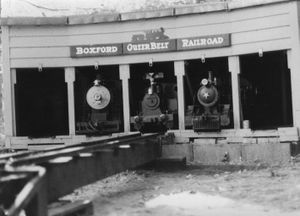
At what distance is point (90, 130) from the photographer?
15102 millimetres

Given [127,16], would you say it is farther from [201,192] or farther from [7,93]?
[201,192]

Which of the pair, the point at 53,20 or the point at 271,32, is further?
the point at 53,20

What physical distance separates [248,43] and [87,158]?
22.5 ft

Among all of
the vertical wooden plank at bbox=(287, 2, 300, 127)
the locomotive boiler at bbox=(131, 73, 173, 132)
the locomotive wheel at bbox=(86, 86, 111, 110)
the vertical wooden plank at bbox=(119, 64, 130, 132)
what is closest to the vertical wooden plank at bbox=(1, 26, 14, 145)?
the locomotive wheel at bbox=(86, 86, 111, 110)

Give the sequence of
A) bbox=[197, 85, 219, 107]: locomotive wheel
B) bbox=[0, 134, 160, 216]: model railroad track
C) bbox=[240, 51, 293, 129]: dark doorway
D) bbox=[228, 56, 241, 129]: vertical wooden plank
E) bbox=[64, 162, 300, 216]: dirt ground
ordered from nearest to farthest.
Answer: bbox=[0, 134, 160, 216]: model railroad track < bbox=[64, 162, 300, 216]: dirt ground < bbox=[228, 56, 241, 129]: vertical wooden plank < bbox=[197, 85, 219, 107]: locomotive wheel < bbox=[240, 51, 293, 129]: dark doorway

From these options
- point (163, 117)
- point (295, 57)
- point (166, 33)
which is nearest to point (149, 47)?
point (166, 33)

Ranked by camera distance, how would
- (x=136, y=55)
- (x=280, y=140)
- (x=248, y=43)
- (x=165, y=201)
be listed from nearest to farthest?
(x=165, y=201)
(x=280, y=140)
(x=248, y=43)
(x=136, y=55)

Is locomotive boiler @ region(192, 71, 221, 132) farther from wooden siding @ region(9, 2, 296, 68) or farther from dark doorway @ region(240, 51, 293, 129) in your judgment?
dark doorway @ region(240, 51, 293, 129)

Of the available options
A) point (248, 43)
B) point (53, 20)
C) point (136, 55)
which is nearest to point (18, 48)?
point (53, 20)

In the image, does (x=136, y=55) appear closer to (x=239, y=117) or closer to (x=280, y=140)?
(x=239, y=117)

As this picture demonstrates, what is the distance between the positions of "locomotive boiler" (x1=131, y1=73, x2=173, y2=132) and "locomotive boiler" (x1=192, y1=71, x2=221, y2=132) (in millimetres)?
967

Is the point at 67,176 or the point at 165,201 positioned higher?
the point at 67,176

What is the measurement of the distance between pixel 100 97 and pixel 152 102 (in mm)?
1618

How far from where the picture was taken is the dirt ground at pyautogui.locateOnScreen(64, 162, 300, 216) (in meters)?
7.86
